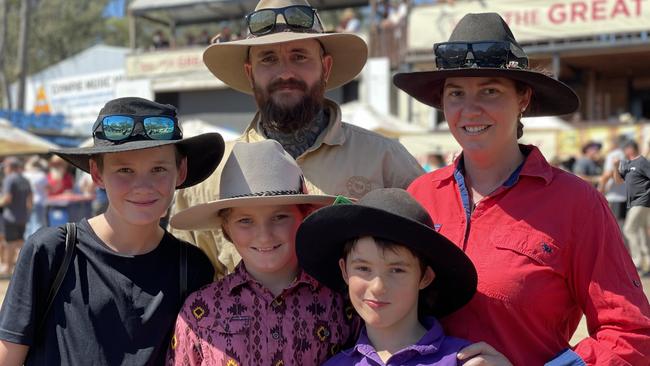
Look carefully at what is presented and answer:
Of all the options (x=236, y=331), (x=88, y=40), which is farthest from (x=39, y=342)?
(x=88, y=40)

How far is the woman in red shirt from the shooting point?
2.26 metres

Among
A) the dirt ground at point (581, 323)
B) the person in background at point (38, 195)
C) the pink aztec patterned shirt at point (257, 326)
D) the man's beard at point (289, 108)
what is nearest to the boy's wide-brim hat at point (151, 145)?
the man's beard at point (289, 108)

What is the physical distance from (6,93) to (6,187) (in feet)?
82.9

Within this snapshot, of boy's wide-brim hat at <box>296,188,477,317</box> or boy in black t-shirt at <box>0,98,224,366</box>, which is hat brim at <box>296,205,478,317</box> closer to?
boy's wide-brim hat at <box>296,188,477,317</box>

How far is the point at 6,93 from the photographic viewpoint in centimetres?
3462

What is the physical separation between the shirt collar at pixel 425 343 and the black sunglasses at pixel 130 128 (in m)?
1.00

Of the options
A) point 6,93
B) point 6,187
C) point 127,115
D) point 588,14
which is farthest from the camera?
point 6,93

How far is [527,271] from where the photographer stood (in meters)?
2.30

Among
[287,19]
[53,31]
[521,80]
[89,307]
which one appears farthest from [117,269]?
[53,31]

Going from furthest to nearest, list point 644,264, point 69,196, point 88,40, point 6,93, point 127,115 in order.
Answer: point 88,40, point 6,93, point 69,196, point 644,264, point 127,115

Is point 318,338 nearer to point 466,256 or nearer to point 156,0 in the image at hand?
point 466,256

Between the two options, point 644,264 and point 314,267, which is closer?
point 314,267

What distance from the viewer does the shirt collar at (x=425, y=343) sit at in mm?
2312

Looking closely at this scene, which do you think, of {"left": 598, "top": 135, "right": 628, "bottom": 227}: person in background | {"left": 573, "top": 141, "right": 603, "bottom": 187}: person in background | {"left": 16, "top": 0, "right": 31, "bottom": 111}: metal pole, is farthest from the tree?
{"left": 598, "top": 135, "right": 628, "bottom": 227}: person in background
